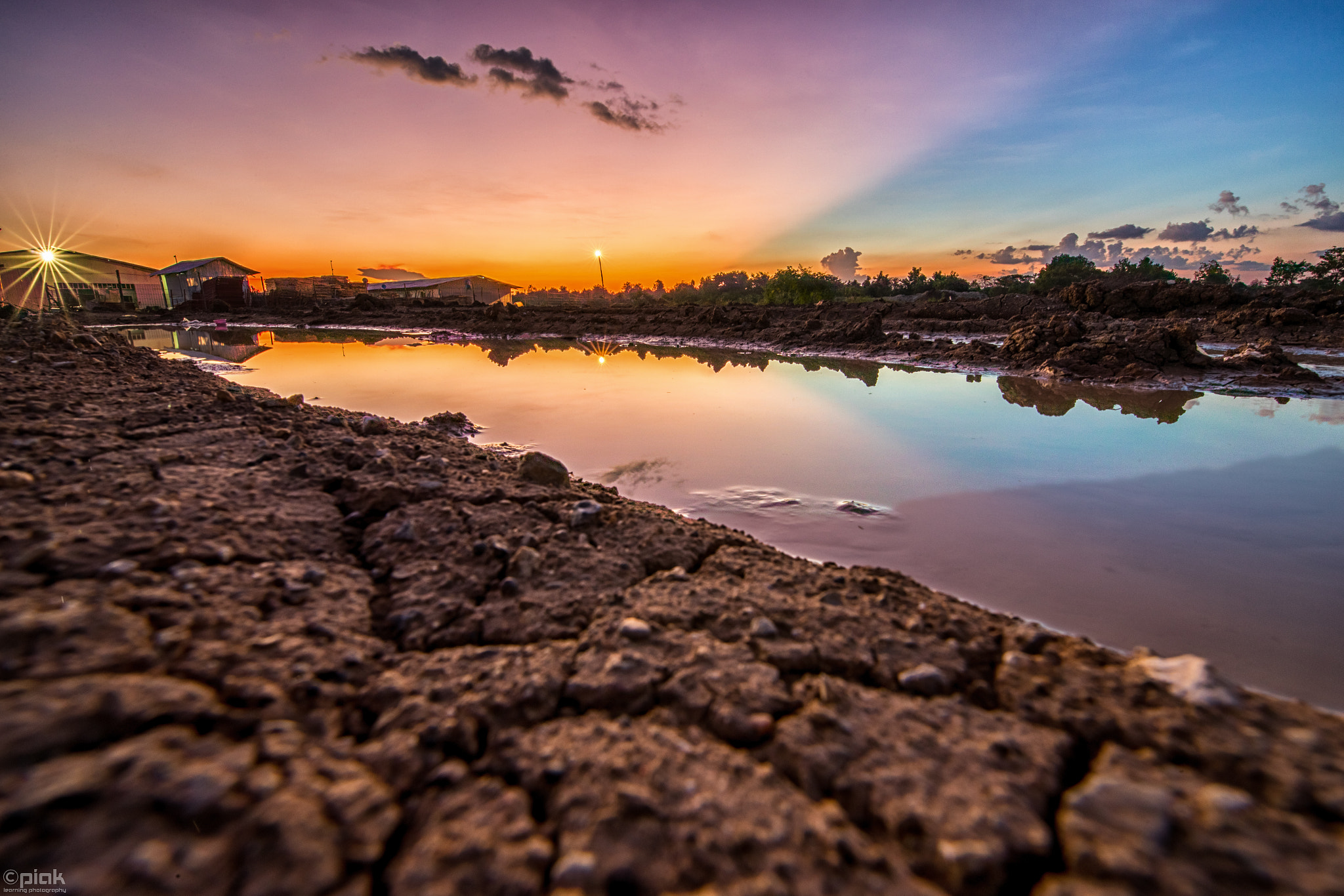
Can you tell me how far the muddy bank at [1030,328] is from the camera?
9.57 metres

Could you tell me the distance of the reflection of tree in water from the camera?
279 inches

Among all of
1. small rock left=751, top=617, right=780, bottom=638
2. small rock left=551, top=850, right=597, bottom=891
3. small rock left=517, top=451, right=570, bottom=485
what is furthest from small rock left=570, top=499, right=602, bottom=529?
small rock left=551, top=850, right=597, bottom=891

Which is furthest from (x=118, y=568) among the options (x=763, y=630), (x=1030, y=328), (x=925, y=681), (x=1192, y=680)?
(x=1030, y=328)

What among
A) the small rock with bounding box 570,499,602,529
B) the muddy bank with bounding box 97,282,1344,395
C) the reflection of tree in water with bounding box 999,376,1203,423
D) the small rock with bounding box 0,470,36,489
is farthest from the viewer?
the muddy bank with bounding box 97,282,1344,395

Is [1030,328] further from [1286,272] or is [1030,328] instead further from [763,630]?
[1286,272]

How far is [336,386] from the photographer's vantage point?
30.3 ft

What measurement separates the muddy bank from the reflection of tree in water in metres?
0.81

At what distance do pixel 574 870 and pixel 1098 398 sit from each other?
402 inches

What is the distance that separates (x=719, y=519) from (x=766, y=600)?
5.64 ft

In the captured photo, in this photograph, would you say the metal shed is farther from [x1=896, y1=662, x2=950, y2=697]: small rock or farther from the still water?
[x1=896, y1=662, x2=950, y2=697]: small rock

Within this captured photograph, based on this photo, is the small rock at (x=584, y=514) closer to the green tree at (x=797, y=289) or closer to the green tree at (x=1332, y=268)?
the green tree at (x=797, y=289)

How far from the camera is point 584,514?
266 cm

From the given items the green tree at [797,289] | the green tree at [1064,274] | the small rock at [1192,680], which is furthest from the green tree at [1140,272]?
the small rock at [1192,680]

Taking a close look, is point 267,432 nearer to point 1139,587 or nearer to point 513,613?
point 513,613
